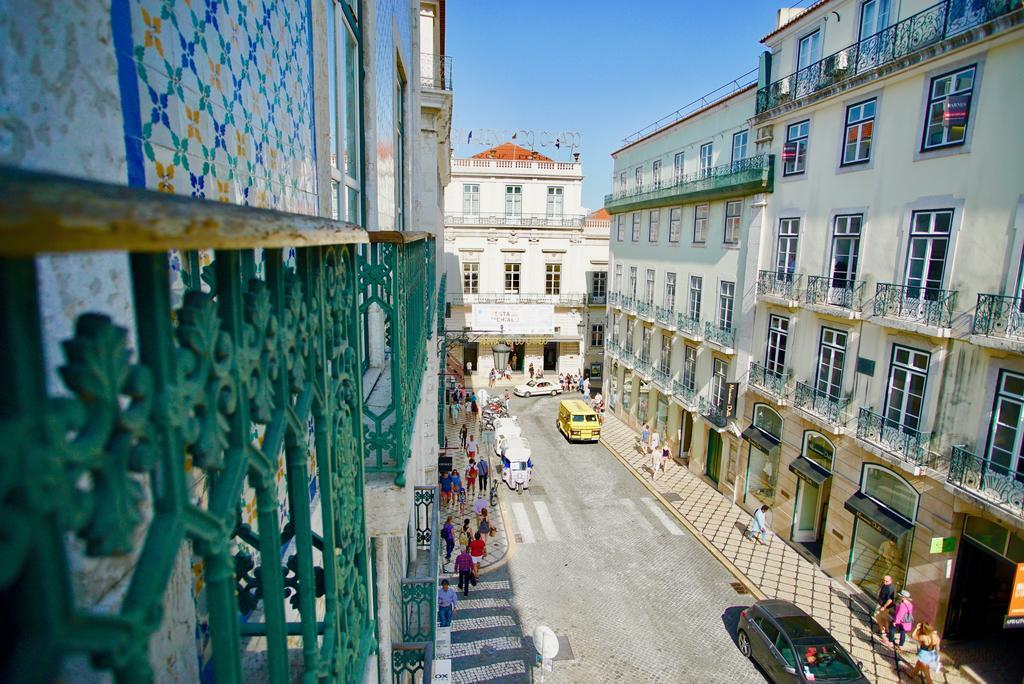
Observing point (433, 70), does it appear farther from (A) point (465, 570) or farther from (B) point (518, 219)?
(B) point (518, 219)

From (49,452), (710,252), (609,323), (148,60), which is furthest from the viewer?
(609,323)

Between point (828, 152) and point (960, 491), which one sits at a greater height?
point (828, 152)

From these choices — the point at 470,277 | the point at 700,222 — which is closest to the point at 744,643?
the point at 700,222

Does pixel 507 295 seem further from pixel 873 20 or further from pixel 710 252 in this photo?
pixel 873 20

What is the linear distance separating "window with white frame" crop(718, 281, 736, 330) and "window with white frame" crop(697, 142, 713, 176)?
15.6 ft

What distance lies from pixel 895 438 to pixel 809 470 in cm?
333

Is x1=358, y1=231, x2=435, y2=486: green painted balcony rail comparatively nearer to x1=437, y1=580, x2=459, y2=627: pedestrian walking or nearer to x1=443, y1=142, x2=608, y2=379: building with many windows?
x1=437, y1=580, x2=459, y2=627: pedestrian walking

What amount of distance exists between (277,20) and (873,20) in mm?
16274

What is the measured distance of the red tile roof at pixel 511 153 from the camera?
36.9m

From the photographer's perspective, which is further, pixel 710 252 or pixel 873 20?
pixel 710 252

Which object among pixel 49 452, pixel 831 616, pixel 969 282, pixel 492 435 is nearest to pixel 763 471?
pixel 831 616

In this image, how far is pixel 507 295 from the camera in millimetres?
35062

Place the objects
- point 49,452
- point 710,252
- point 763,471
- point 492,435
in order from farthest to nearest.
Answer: point 492,435, point 710,252, point 763,471, point 49,452

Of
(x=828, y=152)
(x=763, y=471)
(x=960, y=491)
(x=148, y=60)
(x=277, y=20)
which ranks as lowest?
(x=763, y=471)
